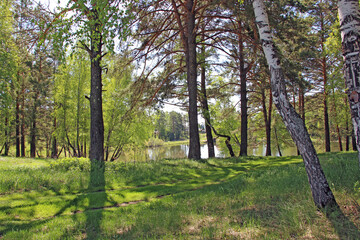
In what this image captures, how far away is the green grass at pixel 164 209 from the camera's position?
329 centimetres

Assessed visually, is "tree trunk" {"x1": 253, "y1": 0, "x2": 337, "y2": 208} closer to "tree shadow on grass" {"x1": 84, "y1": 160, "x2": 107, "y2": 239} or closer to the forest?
the forest

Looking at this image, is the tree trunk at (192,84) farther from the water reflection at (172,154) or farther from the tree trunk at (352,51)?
the water reflection at (172,154)

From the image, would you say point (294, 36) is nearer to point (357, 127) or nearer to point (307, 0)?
point (307, 0)

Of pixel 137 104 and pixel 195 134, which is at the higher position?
pixel 137 104

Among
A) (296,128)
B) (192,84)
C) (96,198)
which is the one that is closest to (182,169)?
(96,198)

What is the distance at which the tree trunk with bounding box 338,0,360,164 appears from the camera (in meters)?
3.02

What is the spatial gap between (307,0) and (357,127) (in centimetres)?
1647

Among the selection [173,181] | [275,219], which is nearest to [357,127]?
[275,219]

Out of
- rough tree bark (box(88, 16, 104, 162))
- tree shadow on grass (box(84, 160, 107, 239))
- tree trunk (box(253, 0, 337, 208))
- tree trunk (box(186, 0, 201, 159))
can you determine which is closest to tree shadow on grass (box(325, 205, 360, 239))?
tree trunk (box(253, 0, 337, 208))

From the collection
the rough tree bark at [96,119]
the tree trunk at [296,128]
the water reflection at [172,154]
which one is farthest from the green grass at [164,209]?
the water reflection at [172,154]

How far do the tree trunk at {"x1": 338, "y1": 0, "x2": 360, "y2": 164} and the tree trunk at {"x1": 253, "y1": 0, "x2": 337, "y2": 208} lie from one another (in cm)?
74

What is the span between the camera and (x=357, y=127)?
301cm

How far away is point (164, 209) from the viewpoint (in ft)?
16.0

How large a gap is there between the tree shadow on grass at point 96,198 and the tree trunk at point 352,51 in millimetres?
4361
